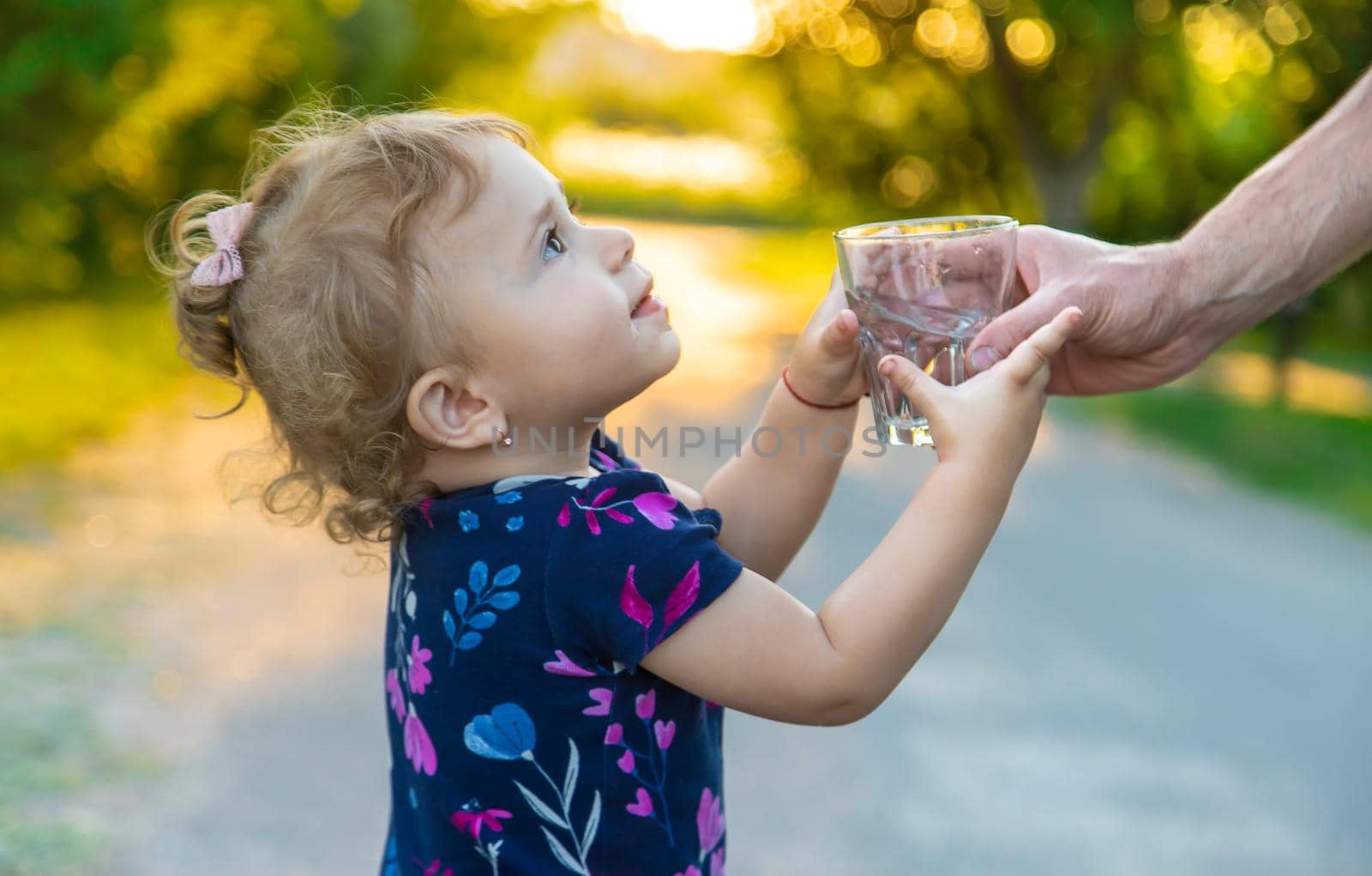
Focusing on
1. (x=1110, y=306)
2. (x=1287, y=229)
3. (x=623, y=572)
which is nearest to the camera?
(x=623, y=572)

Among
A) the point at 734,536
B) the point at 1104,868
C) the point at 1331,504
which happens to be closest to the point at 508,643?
the point at 734,536

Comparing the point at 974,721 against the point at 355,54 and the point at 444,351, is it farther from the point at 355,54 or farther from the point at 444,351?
the point at 355,54

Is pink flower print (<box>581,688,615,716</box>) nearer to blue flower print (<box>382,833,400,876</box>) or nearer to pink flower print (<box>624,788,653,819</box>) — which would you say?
pink flower print (<box>624,788,653,819</box>)

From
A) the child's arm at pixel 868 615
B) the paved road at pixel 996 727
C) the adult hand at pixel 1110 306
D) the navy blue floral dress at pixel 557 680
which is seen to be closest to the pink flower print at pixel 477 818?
the navy blue floral dress at pixel 557 680

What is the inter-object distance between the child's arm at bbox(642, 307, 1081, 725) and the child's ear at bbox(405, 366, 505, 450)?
0.32 metres

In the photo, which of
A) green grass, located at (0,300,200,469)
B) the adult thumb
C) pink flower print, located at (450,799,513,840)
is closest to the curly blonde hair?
pink flower print, located at (450,799,513,840)

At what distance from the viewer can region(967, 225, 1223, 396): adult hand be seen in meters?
1.76

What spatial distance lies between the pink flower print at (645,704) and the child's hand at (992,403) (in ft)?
1.30

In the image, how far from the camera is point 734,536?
1.75 m

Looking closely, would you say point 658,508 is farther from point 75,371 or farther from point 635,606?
point 75,371

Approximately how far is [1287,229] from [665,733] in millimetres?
1174

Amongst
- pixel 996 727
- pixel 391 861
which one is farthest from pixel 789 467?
pixel 996 727

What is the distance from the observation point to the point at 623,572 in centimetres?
133

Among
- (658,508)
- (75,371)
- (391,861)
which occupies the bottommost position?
(391,861)
